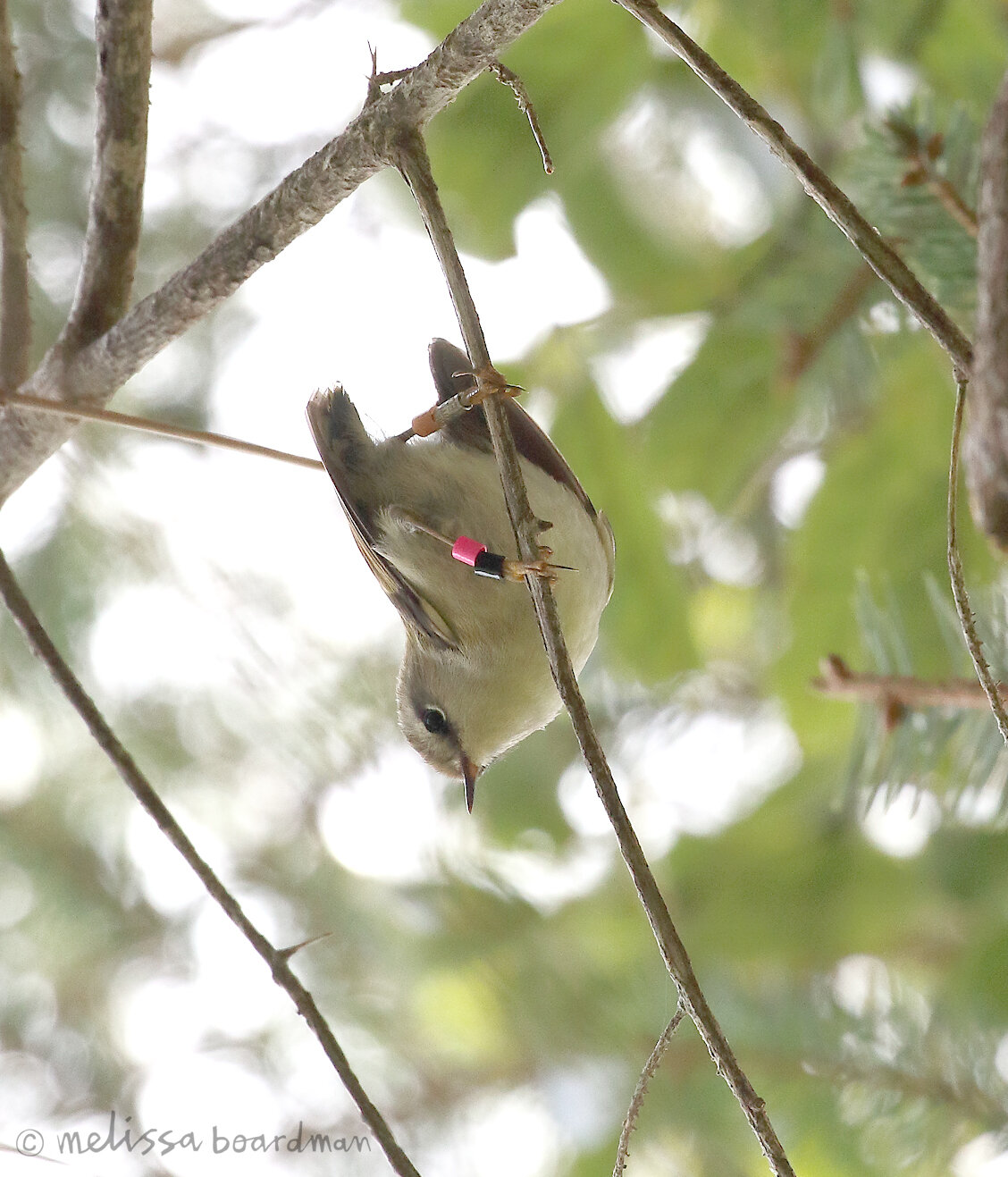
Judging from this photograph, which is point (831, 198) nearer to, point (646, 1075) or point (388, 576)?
point (646, 1075)

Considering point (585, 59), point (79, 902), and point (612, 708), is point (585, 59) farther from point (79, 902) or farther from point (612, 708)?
point (79, 902)

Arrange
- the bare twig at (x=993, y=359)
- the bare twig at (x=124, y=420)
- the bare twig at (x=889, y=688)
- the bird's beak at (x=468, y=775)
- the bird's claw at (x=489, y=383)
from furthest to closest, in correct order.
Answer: the bird's beak at (x=468, y=775) → the bare twig at (x=889, y=688) → the bare twig at (x=124, y=420) → the bird's claw at (x=489, y=383) → the bare twig at (x=993, y=359)

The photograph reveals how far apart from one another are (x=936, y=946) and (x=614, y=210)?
78 centimetres

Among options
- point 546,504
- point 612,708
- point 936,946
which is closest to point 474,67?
point 546,504

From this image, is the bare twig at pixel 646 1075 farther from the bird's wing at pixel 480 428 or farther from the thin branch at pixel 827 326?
the thin branch at pixel 827 326

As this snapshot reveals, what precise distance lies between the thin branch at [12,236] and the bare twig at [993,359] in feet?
1.46

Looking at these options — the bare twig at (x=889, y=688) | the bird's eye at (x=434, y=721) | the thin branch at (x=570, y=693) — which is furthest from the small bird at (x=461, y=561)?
the thin branch at (x=570, y=693)

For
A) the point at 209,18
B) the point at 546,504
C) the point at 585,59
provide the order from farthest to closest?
the point at 209,18 → the point at 585,59 → the point at 546,504

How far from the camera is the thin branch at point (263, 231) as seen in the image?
40 cm

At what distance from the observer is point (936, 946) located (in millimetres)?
1114

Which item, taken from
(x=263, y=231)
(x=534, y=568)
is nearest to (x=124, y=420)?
(x=263, y=231)

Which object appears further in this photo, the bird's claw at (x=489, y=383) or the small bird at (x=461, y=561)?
the small bird at (x=461, y=561)

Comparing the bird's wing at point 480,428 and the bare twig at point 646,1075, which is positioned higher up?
the bird's wing at point 480,428

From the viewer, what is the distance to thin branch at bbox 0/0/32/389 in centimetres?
55
